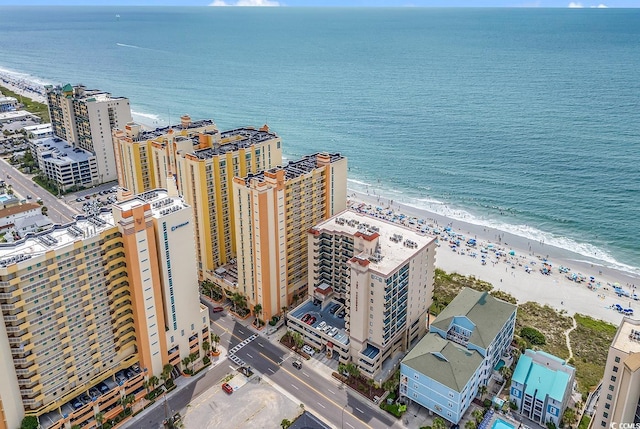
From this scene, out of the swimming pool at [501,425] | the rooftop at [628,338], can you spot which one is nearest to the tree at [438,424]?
the swimming pool at [501,425]

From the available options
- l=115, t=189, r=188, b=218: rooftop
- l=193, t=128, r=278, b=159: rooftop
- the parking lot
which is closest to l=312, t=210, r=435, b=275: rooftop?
the parking lot

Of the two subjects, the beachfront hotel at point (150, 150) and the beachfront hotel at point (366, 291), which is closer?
the beachfront hotel at point (366, 291)

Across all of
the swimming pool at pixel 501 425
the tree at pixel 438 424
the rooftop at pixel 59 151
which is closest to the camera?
the tree at pixel 438 424

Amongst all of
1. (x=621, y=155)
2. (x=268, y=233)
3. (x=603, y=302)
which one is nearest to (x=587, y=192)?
(x=621, y=155)

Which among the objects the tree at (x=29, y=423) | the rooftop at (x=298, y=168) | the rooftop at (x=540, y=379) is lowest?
the rooftop at (x=540, y=379)

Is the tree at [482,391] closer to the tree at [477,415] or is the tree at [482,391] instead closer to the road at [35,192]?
the tree at [477,415]

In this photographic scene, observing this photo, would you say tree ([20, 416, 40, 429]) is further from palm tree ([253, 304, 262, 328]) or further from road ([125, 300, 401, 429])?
palm tree ([253, 304, 262, 328])
